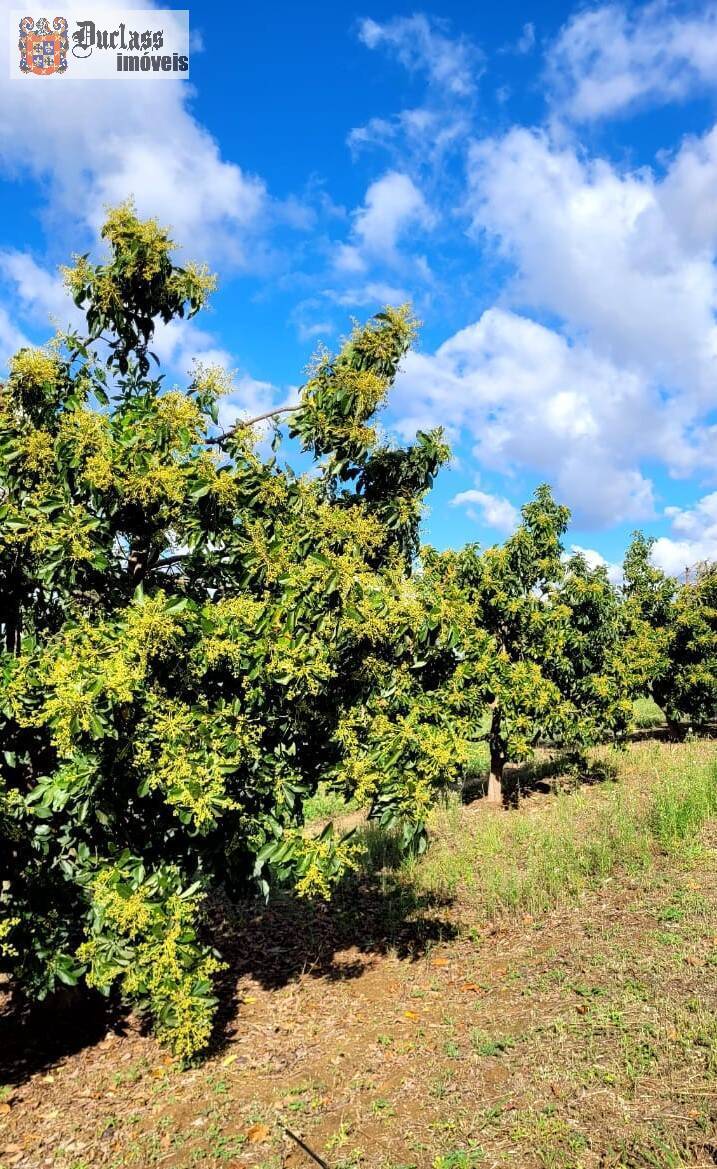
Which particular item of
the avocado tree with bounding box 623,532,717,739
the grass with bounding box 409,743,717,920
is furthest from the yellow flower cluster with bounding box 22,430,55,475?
the avocado tree with bounding box 623,532,717,739

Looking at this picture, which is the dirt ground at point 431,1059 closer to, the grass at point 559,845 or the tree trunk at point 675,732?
the grass at point 559,845

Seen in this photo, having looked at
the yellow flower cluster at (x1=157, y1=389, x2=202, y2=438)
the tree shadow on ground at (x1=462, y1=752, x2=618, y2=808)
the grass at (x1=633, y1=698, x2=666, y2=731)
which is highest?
the yellow flower cluster at (x1=157, y1=389, x2=202, y2=438)

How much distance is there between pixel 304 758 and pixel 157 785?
5.64 feet

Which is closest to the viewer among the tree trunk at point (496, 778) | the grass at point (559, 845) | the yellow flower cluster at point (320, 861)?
the yellow flower cluster at point (320, 861)

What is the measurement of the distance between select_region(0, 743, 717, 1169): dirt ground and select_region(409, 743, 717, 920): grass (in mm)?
455

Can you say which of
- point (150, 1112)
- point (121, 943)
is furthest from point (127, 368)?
point (150, 1112)

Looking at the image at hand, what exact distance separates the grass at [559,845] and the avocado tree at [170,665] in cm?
345

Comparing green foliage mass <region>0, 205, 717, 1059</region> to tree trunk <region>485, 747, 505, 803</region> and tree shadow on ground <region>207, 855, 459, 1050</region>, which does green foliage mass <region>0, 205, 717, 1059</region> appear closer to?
tree shadow on ground <region>207, 855, 459, 1050</region>

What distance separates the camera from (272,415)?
7.55 meters

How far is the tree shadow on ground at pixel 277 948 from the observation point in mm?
7059

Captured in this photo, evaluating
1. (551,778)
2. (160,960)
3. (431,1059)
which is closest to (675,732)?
(551,778)

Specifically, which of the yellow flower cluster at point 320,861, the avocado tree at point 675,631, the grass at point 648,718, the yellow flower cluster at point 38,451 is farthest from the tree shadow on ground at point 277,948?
the grass at point 648,718

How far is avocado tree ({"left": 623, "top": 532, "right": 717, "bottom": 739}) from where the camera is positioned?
20109mm

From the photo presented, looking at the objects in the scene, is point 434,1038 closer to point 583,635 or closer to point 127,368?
point 127,368
